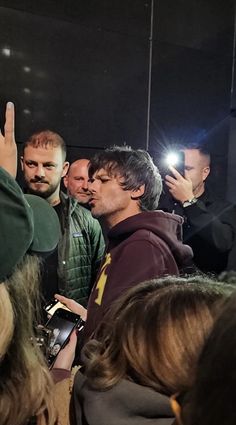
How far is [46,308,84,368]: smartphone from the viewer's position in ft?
5.48

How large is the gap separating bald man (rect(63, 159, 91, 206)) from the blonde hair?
2330mm

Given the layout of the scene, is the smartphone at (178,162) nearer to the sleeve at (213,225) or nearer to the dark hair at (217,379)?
the sleeve at (213,225)

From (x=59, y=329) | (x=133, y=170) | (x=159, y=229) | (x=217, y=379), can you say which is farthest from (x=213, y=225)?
(x=217, y=379)

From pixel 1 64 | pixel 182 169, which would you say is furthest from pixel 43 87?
pixel 182 169

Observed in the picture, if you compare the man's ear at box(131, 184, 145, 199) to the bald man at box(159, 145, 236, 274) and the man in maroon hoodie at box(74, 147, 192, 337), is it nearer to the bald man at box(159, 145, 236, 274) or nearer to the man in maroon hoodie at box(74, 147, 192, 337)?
the man in maroon hoodie at box(74, 147, 192, 337)

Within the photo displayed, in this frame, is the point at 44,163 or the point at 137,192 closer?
the point at 137,192

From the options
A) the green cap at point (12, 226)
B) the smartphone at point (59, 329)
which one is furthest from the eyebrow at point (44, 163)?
the green cap at point (12, 226)

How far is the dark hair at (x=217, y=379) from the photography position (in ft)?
1.72

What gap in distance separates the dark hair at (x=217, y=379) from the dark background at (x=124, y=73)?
9.83 feet

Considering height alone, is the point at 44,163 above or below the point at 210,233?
above

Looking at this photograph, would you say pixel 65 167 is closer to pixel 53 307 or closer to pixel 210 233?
pixel 210 233

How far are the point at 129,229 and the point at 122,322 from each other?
1014 millimetres

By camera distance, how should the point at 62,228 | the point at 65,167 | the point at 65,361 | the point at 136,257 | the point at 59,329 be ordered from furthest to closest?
the point at 65,167 → the point at 62,228 → the point at 136,257 → the point at 59,329 → the point at 65,361

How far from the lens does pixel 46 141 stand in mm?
3352
